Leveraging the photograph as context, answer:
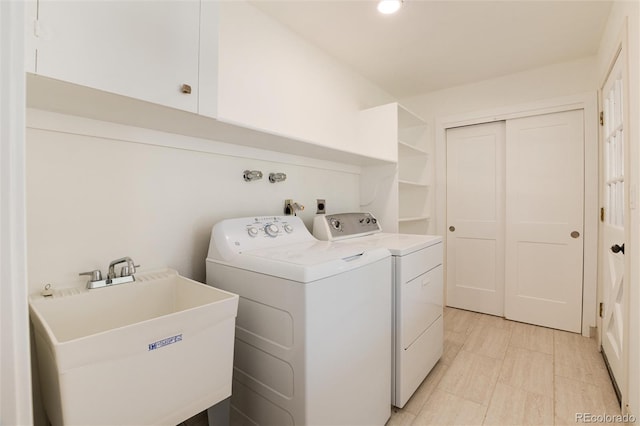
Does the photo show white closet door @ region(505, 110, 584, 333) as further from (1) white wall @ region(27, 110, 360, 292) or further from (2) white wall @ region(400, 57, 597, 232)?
(1) white wall @ region(27, 110, 360, 292)

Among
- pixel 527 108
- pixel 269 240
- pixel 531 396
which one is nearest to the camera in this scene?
pixel 269 240

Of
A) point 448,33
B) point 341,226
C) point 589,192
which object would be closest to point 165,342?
point 341,226

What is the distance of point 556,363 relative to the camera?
6.75 ft

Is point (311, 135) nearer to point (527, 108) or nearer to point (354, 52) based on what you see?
point (354, 52)

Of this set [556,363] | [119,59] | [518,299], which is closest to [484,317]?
[518,299]

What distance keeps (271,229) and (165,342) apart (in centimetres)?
84

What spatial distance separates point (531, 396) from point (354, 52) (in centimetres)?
267

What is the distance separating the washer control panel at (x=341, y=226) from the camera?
196 centimetres

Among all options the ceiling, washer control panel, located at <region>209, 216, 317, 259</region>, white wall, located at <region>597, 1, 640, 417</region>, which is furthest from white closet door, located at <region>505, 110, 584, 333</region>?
washer control panel, located at <region>209, 216, 317, 259</region>

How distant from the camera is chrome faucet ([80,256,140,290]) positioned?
1.12 m

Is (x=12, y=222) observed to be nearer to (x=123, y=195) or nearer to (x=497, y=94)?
(x=123, y=195)

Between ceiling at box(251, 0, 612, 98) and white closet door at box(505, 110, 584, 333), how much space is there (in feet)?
2.03

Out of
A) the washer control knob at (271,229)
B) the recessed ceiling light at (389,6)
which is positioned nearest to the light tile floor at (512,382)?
the washer control knob at (271,229)

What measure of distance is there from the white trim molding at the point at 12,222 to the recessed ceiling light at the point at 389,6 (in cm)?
184
